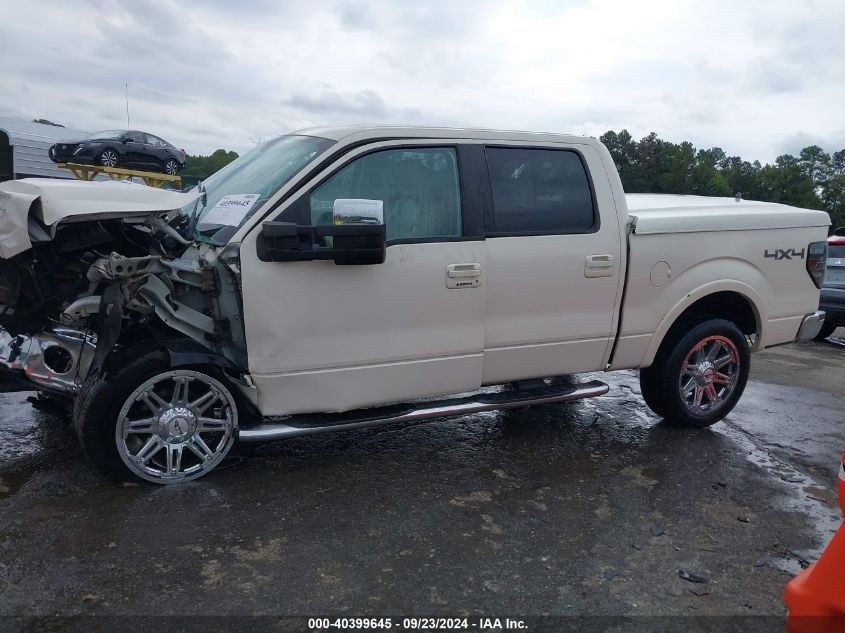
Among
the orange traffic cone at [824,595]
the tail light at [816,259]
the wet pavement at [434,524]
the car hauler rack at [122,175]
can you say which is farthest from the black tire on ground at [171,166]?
the orange traffic cone at [824,595]

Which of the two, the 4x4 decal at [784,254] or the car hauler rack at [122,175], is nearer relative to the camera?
the 4x4 decal at [784,254]

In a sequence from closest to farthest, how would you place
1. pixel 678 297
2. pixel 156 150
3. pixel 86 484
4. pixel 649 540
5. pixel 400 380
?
pixel 649 540 < pixel 86 484 < pixel 400 380 < pixel 678 297 < pixel 156 150

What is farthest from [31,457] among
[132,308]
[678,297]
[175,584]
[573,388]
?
[678,297]

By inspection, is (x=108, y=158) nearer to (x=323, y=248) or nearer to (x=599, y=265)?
(x=323, y=248)

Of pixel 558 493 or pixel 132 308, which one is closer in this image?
pixel 132 308

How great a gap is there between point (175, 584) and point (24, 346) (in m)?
1.80

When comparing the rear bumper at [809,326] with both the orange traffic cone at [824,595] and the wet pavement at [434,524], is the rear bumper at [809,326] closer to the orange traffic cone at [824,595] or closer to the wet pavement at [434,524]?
the wet pavement at [434,524]

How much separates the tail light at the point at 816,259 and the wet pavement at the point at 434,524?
4.11ft

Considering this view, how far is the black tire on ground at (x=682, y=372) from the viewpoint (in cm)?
464

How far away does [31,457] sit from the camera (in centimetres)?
391

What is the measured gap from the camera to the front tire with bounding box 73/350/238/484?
3.39 m

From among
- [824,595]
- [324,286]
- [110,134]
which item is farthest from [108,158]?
[824,595]

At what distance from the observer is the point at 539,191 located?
13.6 ft

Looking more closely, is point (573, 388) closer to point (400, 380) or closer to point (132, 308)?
point (400, 380)
